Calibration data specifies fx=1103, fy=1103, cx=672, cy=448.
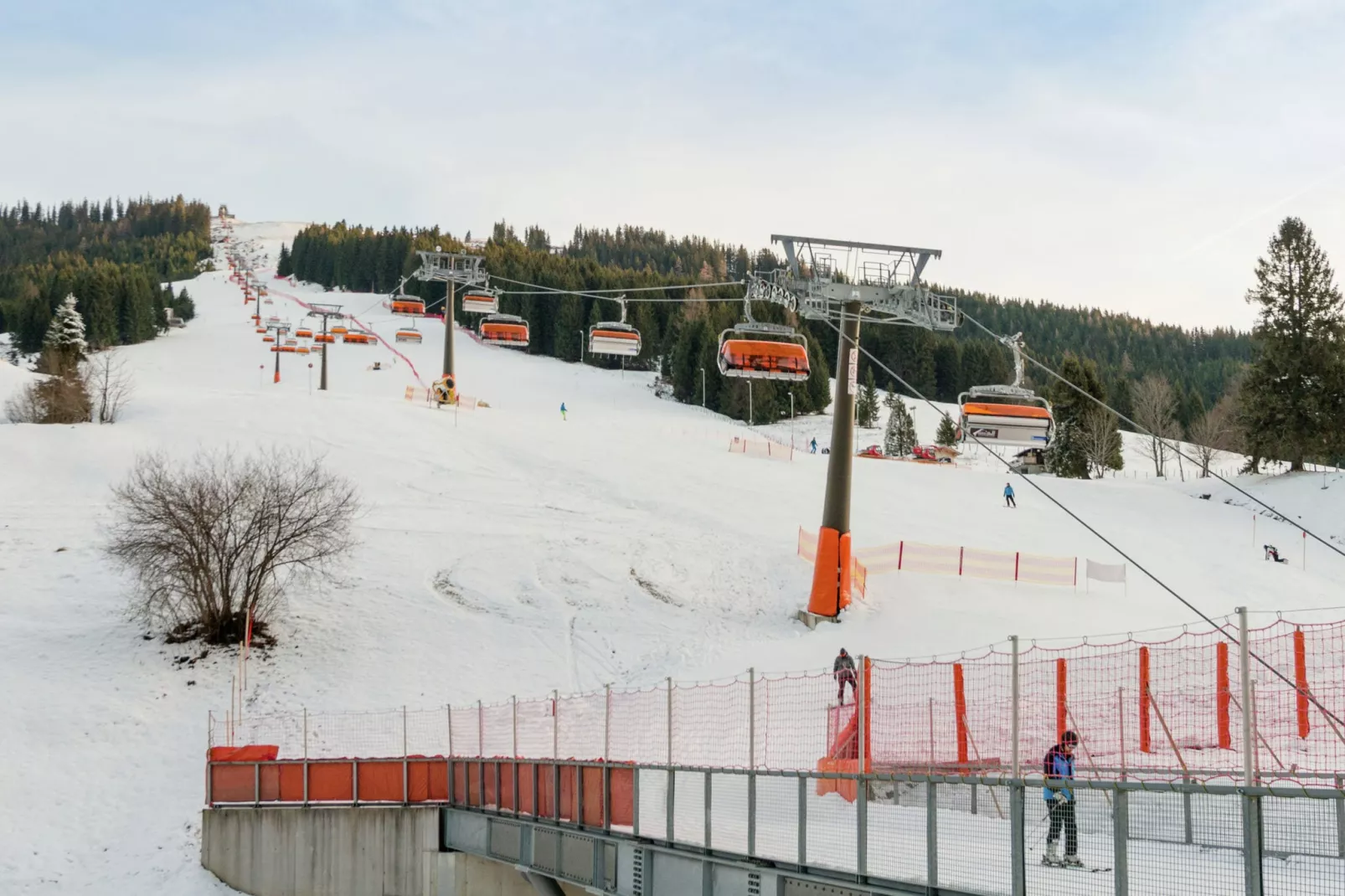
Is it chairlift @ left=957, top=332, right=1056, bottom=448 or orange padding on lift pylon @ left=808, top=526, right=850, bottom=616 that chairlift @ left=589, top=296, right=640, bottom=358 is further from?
orange padding on lift pylon @ left=808, top=526, right=850, bottom=616

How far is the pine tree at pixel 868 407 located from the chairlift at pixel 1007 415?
66063 mm

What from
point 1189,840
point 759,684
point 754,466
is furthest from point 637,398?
point 1189,840

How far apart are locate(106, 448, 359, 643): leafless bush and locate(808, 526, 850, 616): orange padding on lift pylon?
42.1ft

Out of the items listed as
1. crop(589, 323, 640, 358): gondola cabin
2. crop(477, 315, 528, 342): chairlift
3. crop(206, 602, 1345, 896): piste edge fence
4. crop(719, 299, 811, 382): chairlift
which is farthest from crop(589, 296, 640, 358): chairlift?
crop(206, 602, 1345, 896): piste edge fence

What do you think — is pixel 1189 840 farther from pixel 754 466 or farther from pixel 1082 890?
pixel 754 466

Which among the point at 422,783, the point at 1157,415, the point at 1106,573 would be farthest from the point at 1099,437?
the point at 422,783

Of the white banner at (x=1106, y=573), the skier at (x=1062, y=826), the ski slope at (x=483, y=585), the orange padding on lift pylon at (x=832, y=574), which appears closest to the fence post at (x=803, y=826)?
the skier at (x=1062, y=826)

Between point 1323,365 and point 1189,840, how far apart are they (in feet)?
160

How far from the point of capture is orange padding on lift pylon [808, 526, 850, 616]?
2819 centimetres

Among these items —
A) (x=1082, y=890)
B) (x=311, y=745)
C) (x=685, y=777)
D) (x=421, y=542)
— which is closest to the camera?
(x=1082, y=890)

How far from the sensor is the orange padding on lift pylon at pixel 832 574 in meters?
28.2

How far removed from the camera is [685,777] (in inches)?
476

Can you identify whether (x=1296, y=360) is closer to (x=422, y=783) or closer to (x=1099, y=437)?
(x=1099, y=437)

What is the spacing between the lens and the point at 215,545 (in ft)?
90.6
